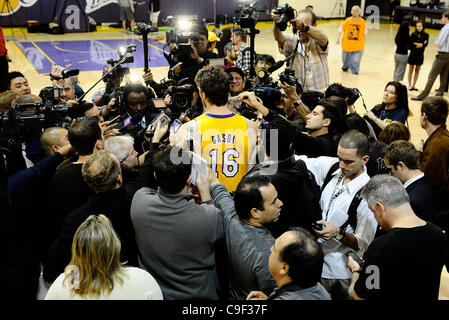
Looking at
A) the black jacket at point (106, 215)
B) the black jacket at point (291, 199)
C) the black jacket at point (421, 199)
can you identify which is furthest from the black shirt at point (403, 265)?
the black jacket at point (106, 215)

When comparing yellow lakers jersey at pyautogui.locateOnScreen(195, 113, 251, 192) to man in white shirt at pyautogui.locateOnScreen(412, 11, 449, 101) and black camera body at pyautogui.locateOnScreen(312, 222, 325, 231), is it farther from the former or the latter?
man in white shirt at pyautogui.locateOnScreen(412, 11, 449, 101)

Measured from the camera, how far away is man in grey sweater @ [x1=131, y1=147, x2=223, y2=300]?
252cm

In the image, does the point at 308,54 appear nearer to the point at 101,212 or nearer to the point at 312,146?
the point at 312,146

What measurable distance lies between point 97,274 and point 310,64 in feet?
15.2

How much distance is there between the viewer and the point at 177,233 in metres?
2.51

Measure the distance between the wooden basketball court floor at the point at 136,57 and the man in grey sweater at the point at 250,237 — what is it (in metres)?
5.74

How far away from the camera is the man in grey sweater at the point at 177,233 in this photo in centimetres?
252

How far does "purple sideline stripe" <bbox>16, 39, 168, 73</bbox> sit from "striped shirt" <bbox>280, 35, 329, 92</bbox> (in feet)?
23.9

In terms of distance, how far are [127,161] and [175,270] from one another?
1.18m

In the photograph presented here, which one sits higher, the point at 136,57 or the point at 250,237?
the point at 136,57

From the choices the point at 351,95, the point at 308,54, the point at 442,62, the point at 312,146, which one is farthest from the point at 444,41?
the point at 312,146

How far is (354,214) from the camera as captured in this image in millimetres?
3002

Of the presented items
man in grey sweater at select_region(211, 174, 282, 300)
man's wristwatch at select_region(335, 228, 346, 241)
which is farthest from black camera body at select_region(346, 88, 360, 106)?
man in grey sweater at select_region(211, 174, 282, 300)

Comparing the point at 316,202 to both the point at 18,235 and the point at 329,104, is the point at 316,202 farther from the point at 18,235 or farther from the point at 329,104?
the point at 18,235
